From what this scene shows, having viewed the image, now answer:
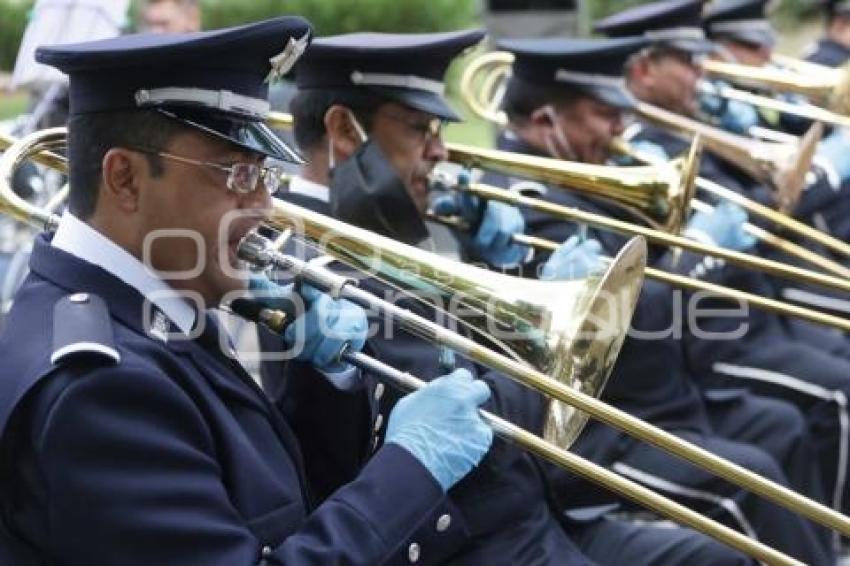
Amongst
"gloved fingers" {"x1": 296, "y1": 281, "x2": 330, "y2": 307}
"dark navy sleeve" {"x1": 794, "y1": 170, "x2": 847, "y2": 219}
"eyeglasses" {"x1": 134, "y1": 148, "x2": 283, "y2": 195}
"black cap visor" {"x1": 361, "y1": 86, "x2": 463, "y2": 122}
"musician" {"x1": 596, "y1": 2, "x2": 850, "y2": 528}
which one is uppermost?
"eyeglasses" {"x1": 134, "y1": 148, "x2": 283, "y2": 195}

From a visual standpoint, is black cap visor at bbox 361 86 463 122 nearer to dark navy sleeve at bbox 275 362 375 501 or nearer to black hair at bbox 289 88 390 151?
black hair at bbox 289 88 390 151

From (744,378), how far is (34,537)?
10.7ft

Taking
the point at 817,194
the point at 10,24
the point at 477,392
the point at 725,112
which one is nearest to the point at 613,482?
the point at 477,392

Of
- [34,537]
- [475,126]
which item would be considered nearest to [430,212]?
[34,537]

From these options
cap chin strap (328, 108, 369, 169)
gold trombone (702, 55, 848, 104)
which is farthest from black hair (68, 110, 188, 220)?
gold trombone (702, 55, 848, 104)

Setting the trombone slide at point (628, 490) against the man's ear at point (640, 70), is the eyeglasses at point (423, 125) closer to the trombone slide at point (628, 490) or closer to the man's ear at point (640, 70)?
the trombone slide at point (628, 490)

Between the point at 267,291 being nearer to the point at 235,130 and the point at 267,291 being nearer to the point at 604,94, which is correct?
the point at 235,130

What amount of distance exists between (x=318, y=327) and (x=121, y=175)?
22.3 inches

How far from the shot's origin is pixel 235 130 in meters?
2.37

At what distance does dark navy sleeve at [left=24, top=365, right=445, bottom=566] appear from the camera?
6.71ft

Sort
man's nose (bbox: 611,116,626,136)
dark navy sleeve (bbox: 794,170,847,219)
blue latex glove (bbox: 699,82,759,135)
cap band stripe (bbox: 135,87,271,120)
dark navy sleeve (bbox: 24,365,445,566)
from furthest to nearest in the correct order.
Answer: blue latex glove (bbox: 699,82,759,135) < dark navy sleeve (bbox: 794,170,847,219) < man's nose (bbox: 611,116,626,136) < cap band stripe (bbox: 135,87,271,120) < dark navy sleeve (bbox: 24,365,445,566)

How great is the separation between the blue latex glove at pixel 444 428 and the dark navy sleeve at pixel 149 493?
0.14 meters

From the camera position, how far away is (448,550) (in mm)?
2775

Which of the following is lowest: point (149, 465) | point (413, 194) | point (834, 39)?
point (834, 39)
